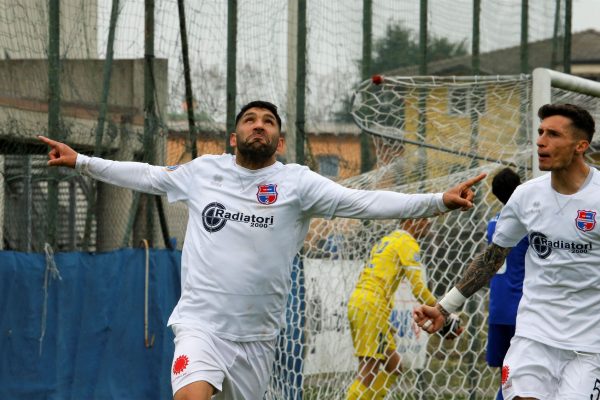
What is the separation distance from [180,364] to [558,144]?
7.71ft

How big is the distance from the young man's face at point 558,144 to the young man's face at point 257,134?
1486 mm

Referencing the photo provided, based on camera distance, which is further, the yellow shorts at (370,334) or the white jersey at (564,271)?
the yellow shorts at (370,334)

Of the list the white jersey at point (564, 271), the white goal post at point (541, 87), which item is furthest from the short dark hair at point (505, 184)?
the white jersey at point (564, 271)

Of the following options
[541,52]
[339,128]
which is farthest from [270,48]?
[541,52]

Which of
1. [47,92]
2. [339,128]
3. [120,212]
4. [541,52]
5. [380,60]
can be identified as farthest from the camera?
[541,52]

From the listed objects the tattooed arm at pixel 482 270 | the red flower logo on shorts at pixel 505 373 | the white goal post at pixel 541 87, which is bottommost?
the red flower logo on shorts at pixel 505 373

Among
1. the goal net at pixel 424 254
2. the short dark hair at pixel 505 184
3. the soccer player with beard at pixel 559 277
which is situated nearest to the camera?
the soccer player with beard at pixel 559 277

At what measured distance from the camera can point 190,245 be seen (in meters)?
6.21

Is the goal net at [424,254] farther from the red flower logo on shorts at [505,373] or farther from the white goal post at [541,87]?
the red flower logo on shorts at [505,373]

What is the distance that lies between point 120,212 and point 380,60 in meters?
3.73

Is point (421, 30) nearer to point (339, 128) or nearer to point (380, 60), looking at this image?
point (380, 60)

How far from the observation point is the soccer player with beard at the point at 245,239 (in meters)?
5.94

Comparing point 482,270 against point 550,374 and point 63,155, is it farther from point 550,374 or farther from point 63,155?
point 63,155

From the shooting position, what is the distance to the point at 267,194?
6.18m
